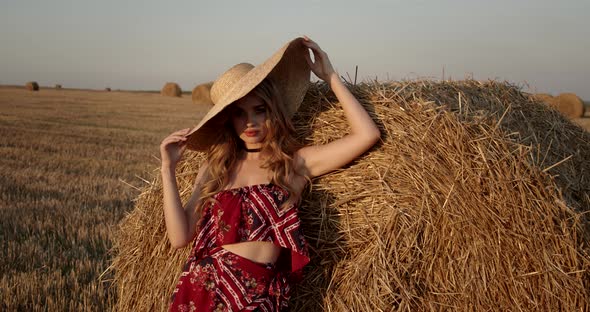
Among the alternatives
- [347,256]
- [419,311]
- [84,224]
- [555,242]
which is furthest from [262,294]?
[84,224]

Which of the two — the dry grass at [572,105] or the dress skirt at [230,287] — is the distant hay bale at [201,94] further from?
the dress skirt at [230,287]

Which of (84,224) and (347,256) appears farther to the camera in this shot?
(84,224)

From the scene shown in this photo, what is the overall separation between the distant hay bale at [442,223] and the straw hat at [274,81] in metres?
0.38

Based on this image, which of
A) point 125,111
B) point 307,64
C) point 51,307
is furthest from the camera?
point 125,111

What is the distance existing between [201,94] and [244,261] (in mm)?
24769

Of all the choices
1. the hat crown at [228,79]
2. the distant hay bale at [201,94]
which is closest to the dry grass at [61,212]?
the hat crown at [228,79]

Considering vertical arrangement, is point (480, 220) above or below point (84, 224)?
above

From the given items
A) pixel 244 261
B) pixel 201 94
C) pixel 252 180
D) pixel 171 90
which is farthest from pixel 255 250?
pixel 171 90

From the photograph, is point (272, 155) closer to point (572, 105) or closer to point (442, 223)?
point (442, 223)

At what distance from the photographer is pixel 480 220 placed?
7.70 feet

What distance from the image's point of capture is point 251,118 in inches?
101

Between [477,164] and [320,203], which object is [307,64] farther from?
[477,164]

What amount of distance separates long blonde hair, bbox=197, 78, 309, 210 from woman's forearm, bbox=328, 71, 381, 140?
10.7 inches

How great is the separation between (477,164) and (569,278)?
644mm
